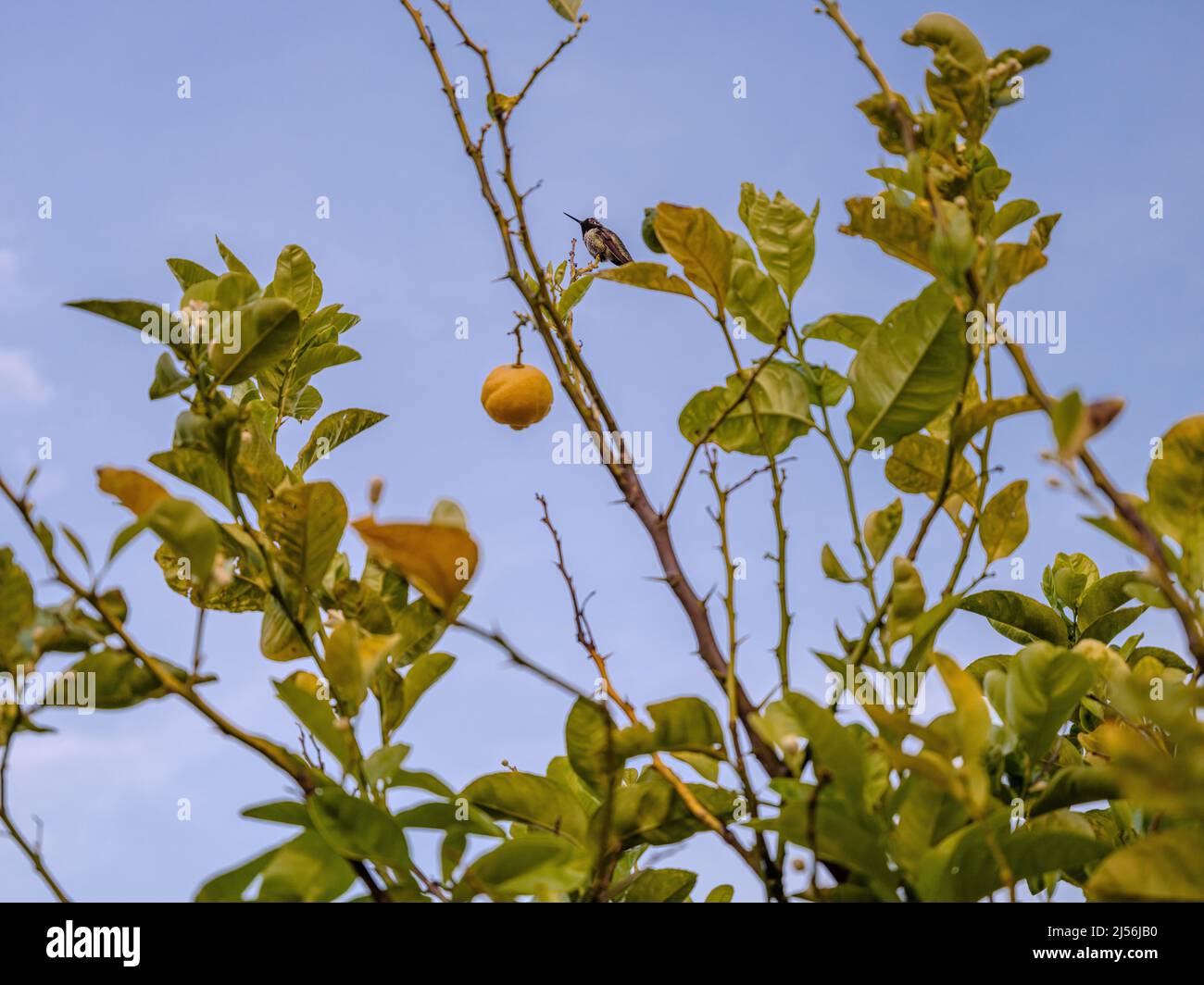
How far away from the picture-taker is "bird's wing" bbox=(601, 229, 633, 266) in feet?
9.78

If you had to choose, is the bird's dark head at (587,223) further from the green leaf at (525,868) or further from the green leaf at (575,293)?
the green leaf at (525,868)

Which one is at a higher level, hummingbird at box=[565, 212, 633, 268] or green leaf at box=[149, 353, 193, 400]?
hummingbird at box=[565, 212, 633, 268]

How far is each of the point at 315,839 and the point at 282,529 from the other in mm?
277

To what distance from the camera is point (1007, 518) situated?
3.53ft

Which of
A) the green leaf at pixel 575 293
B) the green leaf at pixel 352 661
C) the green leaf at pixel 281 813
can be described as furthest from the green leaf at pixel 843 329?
the green leaf at pixel 281 813

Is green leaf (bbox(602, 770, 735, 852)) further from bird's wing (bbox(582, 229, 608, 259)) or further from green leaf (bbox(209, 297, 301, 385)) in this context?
bird's wing (bbox(582, 229, 608, 259))

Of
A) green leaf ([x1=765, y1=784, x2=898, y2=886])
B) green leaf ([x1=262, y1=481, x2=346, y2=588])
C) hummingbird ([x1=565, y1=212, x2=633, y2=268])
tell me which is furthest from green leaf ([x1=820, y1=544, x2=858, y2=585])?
hummingbird ([x1=565, y1=212, x2=633, y2=268])

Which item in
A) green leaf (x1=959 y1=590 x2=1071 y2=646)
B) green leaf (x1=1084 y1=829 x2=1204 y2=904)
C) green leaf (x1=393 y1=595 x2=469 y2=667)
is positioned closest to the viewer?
green leaf (x1=1084 y1=829 x2=1204 y2=904)

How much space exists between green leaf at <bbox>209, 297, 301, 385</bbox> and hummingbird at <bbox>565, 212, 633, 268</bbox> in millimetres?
1991

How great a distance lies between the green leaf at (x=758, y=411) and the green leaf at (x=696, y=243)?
98 mm

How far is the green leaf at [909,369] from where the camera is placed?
35.0 inches

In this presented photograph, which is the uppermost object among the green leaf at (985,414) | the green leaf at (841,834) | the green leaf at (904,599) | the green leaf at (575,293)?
the green leaf at (575,293)

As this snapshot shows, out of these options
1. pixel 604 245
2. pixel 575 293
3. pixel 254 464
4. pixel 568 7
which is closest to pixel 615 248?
pixel 604 245
